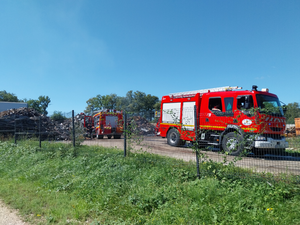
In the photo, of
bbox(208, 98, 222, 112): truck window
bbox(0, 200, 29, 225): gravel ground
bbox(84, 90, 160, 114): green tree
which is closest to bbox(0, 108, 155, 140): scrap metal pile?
bbox(208, 98, 222, 112): truck window

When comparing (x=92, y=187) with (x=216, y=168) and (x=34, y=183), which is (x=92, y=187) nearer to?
(x=34, y=183)

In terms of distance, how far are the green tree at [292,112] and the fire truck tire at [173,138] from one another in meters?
5.86

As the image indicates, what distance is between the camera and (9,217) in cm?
419

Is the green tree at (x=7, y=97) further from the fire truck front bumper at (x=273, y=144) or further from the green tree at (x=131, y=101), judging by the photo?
the fire truck front bumper at (x=273, y=144)

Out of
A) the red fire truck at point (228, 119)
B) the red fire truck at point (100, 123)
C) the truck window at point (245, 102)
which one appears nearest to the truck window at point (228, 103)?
the red fire truck at point (228, 119)

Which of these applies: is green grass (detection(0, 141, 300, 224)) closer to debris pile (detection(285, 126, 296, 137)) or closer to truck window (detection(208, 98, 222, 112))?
debris pile (detection(285, 126, 296, 137))

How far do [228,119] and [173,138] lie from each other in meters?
4.73

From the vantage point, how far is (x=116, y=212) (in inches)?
164

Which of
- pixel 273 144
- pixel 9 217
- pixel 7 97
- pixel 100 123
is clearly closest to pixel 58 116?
pixel 100 123

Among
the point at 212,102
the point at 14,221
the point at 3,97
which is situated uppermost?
the point at 3,97

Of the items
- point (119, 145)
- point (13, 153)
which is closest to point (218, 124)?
point (119, 145)

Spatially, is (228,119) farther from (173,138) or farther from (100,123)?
(100,123)

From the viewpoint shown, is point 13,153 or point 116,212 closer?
point 116,212

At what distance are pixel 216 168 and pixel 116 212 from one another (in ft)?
8.70
